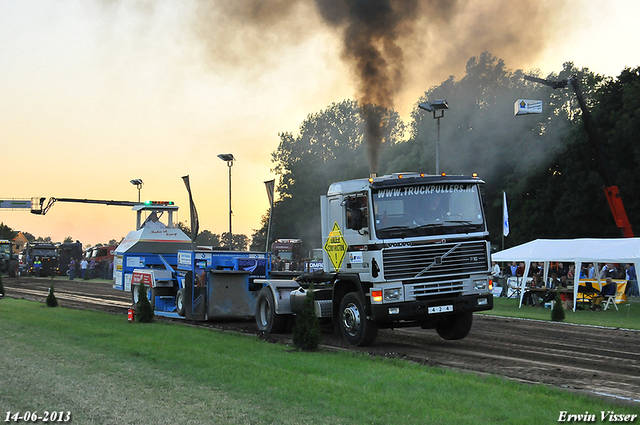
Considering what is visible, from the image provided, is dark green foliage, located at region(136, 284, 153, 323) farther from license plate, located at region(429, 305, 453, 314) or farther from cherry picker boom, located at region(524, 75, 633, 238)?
cherry picker boom, located at region(524, 75, 633, 238)

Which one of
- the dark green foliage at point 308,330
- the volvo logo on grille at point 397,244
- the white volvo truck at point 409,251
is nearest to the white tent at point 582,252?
the white volvo truck at point 409,251

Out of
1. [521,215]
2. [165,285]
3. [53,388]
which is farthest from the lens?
[521,215]

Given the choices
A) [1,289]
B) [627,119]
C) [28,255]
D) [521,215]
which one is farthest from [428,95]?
[1,289]

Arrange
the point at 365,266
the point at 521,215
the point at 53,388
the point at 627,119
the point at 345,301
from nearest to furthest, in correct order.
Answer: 1. the point at 53,388
2. the point at 365,266
3. the point at 345,301
4. the point at 627,119
5. the point at 521,215

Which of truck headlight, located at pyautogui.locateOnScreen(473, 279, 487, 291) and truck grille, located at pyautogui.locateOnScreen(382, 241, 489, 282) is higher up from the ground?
truck grille, located at pyautogui.locateOnScreen(382, 241, 489, 282)

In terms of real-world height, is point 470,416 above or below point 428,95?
below

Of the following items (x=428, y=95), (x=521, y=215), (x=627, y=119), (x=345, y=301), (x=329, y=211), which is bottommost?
(x=345, y=301)

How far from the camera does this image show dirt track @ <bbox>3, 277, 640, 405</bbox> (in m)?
9.21

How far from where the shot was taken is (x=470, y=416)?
22.4 feet

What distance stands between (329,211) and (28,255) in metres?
51.2

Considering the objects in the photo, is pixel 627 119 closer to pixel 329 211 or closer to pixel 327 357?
pixel 329 211

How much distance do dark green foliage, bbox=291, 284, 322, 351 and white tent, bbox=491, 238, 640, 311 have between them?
14.0 metres

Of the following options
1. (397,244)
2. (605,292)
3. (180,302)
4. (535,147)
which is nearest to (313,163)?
(535,147)

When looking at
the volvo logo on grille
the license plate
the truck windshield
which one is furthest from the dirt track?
the truck windshield
